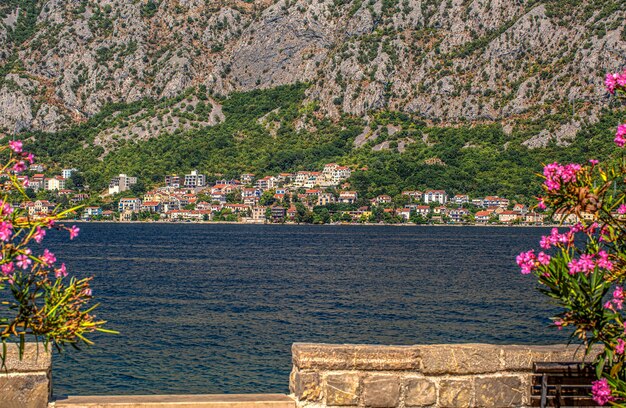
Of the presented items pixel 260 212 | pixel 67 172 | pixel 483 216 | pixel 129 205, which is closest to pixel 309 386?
pixel 483 216

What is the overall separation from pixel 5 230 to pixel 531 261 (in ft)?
14.1

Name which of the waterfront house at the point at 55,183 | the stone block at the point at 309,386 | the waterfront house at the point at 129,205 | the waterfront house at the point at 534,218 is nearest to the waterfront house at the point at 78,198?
the waterfront house at the point at 55,183

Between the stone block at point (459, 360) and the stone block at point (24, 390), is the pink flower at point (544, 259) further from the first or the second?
the stone block at point (24, 390)

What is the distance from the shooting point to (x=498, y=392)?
806cm

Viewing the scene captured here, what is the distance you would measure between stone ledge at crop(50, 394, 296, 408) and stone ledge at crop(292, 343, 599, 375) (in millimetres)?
496

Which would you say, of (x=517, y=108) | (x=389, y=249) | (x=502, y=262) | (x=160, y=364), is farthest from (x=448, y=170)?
(x=160, y=364)

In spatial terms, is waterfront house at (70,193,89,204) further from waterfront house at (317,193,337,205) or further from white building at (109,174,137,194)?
waterfront house at (317,193,337,205)

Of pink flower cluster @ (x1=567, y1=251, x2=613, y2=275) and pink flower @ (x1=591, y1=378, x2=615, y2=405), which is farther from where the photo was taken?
pink flower @ (x1=591, y1=378, x2=615, y2=405)

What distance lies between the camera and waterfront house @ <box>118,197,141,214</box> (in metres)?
189

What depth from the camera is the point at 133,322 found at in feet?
112

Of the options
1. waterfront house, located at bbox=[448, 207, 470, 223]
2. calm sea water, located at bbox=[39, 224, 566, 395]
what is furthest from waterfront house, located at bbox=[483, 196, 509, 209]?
calm sea water, located at bbox=[39, 224, 566, 395]

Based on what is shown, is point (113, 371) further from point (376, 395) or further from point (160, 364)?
point (376, 395)

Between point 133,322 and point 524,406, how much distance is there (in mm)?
28259

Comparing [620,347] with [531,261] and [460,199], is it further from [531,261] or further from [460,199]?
[460,199]
